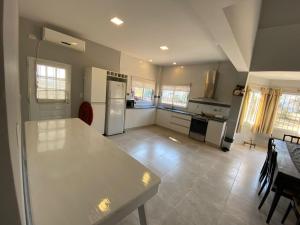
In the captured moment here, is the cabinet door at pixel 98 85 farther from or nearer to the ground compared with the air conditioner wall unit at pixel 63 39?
nearer to the ground

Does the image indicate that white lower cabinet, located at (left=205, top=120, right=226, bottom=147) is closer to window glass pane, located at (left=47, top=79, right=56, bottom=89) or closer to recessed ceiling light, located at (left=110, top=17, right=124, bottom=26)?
recessed ceiling light, located at (left=110, top=17, right=124, bottom=26)

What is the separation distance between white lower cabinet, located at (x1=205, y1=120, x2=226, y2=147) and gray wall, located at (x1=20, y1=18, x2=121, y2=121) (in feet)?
11.1

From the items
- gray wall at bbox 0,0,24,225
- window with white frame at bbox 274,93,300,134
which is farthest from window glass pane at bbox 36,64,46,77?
window with white frame at bbox 274,93,300,134

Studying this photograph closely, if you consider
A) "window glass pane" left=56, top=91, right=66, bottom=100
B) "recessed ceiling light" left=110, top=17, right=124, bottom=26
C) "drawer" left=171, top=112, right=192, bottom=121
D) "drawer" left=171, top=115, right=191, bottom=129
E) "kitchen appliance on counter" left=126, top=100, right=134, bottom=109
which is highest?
"recessed ceiling light" left=110, top=17, right=124, bottom=26

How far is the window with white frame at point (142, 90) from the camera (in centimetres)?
528

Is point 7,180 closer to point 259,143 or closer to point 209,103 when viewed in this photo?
point 209,103

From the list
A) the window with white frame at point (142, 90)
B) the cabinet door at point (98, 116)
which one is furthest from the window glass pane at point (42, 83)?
the window with white frame at point (142, 90)

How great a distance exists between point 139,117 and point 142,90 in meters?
1.09

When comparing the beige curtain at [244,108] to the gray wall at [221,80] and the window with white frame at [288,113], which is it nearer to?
the gray wall at [221,80]

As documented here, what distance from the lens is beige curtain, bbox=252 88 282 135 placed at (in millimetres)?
4418

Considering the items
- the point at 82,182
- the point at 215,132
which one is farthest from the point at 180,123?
the point at 82,182

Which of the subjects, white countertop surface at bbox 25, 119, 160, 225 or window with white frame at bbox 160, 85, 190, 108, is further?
window with white frame at bbox 160, 85, 190, 108

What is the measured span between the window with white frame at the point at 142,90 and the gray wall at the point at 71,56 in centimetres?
91

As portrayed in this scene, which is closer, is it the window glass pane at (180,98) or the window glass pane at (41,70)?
the window glass pane at (41,70)
